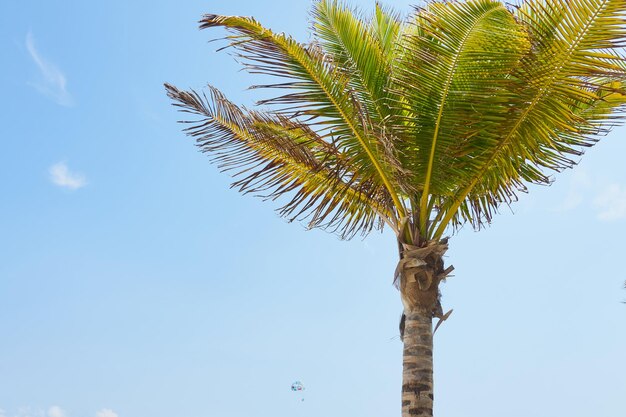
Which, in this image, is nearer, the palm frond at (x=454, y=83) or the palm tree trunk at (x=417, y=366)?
the palm frond at (x=454, y=83)

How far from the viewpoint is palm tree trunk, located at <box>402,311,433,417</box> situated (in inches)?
338

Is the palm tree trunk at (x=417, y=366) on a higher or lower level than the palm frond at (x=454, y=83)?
lower

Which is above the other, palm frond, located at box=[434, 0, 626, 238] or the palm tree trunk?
palm frond, located at box=[434, 0, 626, 238]

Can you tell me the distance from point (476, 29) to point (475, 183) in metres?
2.00

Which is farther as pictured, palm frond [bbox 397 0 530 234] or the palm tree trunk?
the palm tree trunk

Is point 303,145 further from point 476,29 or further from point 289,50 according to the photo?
point 476,29

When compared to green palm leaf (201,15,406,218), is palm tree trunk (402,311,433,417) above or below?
below

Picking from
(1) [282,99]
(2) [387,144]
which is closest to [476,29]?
(2) [387,144]

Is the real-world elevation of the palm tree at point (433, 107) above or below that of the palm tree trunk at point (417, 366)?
above

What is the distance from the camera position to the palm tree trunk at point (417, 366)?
859 centimetres

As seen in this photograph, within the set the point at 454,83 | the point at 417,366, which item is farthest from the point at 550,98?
the point at 417,366

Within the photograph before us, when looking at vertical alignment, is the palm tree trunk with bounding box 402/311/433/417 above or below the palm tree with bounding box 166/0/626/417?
below

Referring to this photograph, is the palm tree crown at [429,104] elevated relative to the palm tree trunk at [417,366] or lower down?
elevated

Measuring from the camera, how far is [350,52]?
30.1 ft
